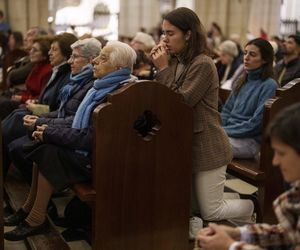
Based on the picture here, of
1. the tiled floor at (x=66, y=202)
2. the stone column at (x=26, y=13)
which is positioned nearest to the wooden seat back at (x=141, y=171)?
the tiled floor at (x=66, y=202)

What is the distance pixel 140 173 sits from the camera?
2584 millimetres

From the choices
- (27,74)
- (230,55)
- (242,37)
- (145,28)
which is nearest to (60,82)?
(27,74)

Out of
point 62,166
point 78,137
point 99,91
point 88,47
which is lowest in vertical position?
point 62,166

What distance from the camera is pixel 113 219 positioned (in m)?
2.54

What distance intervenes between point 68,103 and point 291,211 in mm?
1893

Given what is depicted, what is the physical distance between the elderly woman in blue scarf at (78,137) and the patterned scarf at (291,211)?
127 cm

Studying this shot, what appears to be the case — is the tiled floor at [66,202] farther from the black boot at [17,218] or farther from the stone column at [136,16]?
the stone column at [136,16]

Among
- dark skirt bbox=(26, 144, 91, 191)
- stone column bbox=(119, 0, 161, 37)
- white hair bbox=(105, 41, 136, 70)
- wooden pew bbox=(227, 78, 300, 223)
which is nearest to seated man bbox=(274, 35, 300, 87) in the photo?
wooden pew bbox=(227, 78, 300, 223)

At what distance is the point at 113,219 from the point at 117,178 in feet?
0.71

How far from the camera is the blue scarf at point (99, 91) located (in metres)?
2.72

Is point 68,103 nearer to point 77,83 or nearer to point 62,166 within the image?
point 77,83

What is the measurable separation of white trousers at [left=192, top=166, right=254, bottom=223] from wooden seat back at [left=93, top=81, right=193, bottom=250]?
0.43 feet

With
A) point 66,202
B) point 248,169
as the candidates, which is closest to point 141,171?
point 248,169

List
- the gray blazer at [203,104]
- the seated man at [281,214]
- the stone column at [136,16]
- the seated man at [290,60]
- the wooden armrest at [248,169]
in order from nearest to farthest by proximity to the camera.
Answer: the seated man at [281,214] < the gray blazer at [203,104] < the wooden armrest at [248,169] < the seated man at [290,60] < the stone column at [136,16]
